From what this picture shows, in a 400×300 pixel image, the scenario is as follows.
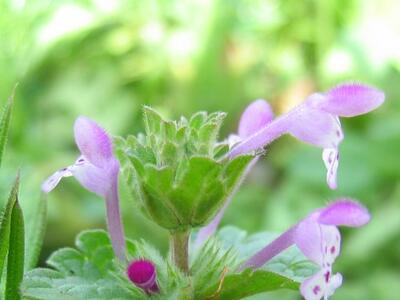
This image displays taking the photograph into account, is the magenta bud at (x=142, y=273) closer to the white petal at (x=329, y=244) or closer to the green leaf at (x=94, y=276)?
the green leaf at (x=94, y=276)

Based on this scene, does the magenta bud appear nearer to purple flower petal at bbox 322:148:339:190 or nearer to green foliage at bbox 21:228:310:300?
green foliage at bbox 21:228:310:300

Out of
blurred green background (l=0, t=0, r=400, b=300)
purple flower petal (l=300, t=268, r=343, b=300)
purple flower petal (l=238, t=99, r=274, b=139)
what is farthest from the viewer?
blurred green background (l=0, t=0, r=400, b=300)

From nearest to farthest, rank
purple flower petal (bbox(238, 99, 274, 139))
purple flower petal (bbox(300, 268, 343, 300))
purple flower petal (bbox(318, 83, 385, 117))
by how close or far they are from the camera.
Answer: purple flower petal (bbox(300, 268, 343, 300)), purple flower petal (bbox(318, 83, 385, 117)), purple flower petal (bbox(238, 99, 274, 139))

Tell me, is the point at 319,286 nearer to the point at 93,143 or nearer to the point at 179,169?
the point at 179,169

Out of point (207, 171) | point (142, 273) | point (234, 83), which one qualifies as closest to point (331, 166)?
point (207, 171)

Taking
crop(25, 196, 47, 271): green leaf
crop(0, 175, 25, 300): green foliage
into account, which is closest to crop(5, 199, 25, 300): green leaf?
crop(0, 175, 25, 300): green foliage

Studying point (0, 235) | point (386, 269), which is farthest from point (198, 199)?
point (386, 269)

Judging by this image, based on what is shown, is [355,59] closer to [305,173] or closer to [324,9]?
[324,9]

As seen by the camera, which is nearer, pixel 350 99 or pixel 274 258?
pixel 350 99
